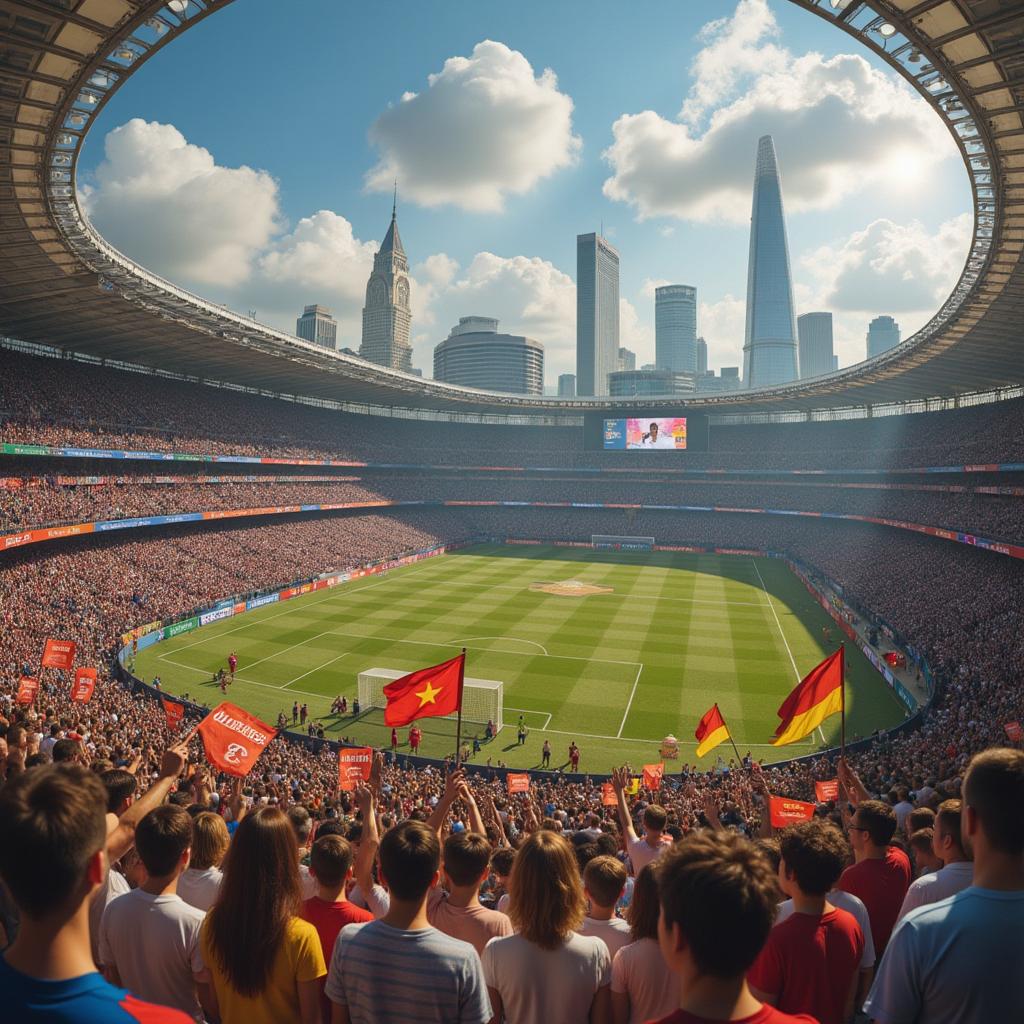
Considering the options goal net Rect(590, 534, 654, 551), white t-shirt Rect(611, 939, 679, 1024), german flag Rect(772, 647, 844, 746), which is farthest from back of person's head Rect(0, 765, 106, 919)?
goal net Rect(590, 534, 654, 551)

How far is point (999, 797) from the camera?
333 centimetres

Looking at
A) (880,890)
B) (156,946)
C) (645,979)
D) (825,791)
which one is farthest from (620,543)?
(156,946)

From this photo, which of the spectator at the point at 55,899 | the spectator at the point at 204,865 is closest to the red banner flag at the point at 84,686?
the spectator at the point at 204,865

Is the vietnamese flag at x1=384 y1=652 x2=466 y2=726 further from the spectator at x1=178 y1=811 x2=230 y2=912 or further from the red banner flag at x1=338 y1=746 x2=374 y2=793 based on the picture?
the spectator at x1=178 y1=811 x2=230 y2=912

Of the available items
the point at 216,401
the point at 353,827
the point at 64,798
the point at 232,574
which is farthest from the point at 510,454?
A: the point at 64,798

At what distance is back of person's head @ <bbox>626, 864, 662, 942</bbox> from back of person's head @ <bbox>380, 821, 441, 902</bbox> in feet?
4.63

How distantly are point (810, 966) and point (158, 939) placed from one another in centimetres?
379

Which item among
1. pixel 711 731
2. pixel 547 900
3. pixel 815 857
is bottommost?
pixel 711 731

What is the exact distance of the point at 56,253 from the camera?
33.5 metres

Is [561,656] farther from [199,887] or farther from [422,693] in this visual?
[199,887]

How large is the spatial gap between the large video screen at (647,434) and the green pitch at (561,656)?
1232 inches

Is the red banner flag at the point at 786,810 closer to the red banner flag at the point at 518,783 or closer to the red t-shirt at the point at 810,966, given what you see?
the red banner flag at the point at 518,783

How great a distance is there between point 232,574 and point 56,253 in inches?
973

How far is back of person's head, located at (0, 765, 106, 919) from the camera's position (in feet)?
7.93
